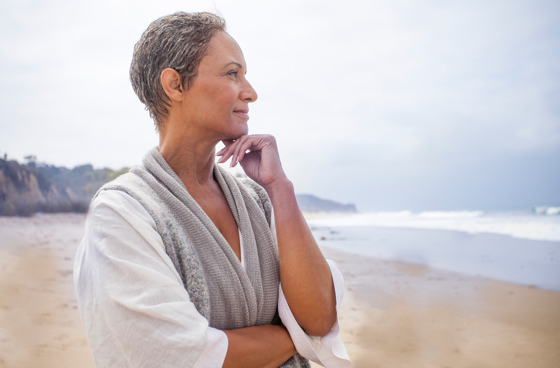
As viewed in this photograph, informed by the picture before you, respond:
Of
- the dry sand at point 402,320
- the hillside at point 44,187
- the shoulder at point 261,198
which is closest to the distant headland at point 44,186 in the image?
the hillside at point 44,187

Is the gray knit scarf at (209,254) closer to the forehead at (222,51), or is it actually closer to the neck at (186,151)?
the neck at (186,151)

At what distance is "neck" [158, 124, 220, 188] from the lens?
4.30 feet

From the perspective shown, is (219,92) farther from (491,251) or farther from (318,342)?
(491,251)

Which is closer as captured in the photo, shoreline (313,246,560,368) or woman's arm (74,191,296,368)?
woman's arm (74,191,296,368)

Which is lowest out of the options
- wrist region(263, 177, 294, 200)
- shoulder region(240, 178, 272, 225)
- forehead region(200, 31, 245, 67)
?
shoulder region(240, 178, 272, 225)

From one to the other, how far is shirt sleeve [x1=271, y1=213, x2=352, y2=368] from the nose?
0.68 metres

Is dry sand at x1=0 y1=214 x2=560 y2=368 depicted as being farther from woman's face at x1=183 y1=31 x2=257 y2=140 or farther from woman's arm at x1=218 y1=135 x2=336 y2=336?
woman's face at x1=183 y1=31 x2=257 y2=140

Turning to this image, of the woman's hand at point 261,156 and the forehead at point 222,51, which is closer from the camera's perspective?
the forehead at point 222,51

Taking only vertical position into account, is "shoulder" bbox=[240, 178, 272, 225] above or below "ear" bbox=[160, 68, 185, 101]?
below

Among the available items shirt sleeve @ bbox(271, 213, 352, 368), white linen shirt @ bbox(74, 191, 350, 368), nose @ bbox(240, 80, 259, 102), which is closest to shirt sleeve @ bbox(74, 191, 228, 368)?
white linen shirt @ bbox(74, 191, 350, 368)

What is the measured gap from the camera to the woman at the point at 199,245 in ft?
3.04

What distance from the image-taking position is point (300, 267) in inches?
49.1

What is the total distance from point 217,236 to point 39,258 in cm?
785

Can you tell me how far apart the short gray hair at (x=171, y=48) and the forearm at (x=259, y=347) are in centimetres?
80
